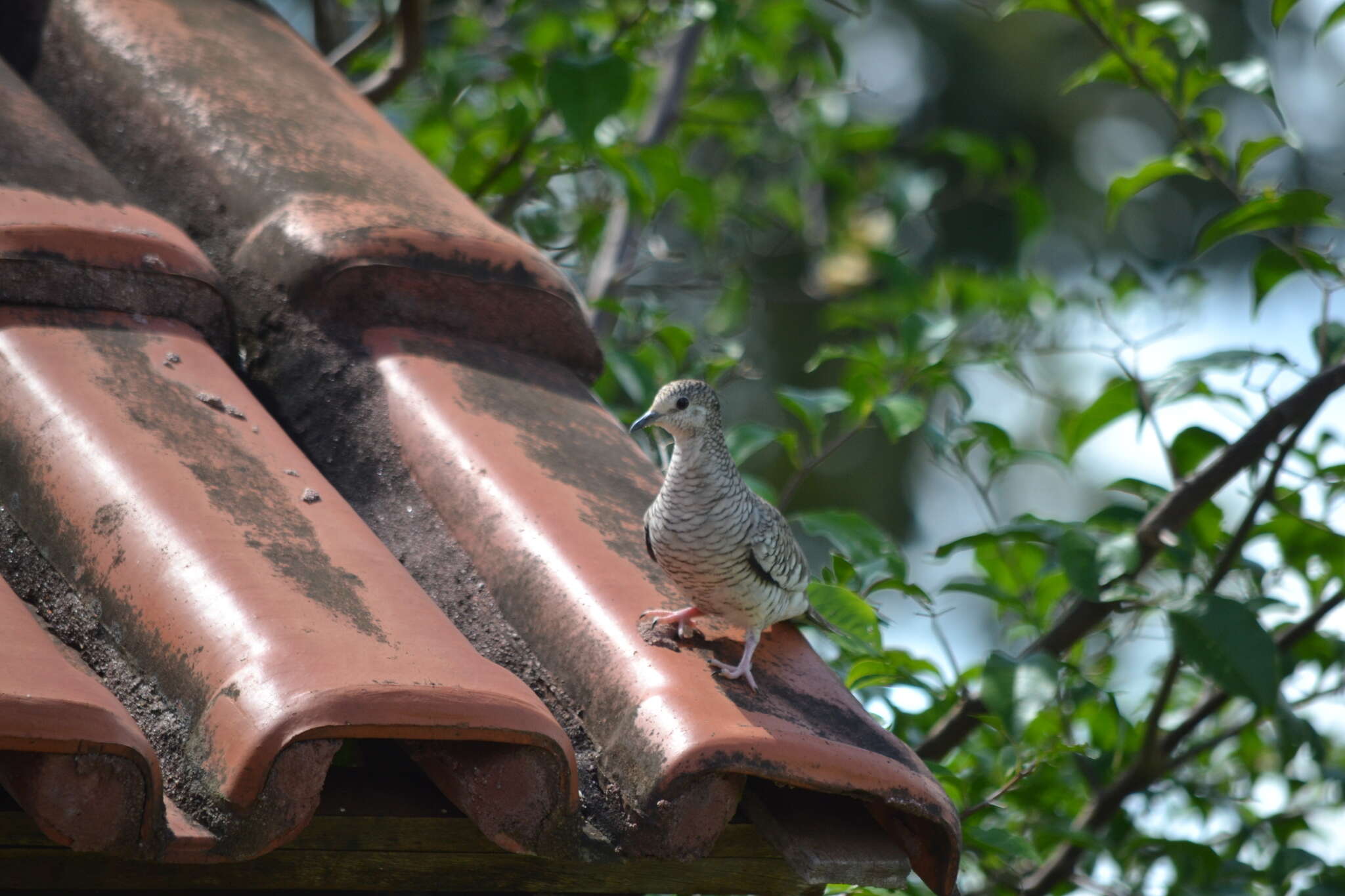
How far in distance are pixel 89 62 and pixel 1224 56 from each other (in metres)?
13.6

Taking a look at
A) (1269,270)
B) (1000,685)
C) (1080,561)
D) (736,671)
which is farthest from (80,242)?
(1269,270)

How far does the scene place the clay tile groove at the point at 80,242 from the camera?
1755mm

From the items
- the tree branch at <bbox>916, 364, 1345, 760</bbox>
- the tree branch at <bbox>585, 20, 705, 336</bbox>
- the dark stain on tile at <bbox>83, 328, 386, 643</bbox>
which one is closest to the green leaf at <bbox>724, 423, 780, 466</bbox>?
the tree branch at <bbox>916, 364, 1345, 760</bbox>

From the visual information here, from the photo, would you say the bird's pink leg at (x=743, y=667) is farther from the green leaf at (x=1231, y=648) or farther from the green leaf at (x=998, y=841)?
the green leaf at (x=1231, y=648)

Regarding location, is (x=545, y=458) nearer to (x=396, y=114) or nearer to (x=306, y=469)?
(x=306, y=469)

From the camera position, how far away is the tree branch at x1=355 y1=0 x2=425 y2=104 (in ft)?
10.5

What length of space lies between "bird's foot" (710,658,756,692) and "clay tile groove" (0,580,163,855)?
2.53 feet

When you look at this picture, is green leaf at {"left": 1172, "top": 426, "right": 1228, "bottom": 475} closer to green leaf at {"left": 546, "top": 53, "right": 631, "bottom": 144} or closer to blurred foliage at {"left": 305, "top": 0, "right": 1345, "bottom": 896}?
blurred foliage at {"left": 305, "top": 0, "right": 1345, "bottom": 896}

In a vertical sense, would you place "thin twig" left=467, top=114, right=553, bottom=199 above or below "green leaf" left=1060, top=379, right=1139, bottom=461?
above

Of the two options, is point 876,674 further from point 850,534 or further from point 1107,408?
point 1107,408

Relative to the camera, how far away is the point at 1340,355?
2.56 metres

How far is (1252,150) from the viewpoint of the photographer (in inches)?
96.6

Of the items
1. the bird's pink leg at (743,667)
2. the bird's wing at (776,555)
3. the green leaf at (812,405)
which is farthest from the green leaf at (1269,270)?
the bird's pink leg at (743,667)

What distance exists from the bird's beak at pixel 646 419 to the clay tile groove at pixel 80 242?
697mm
